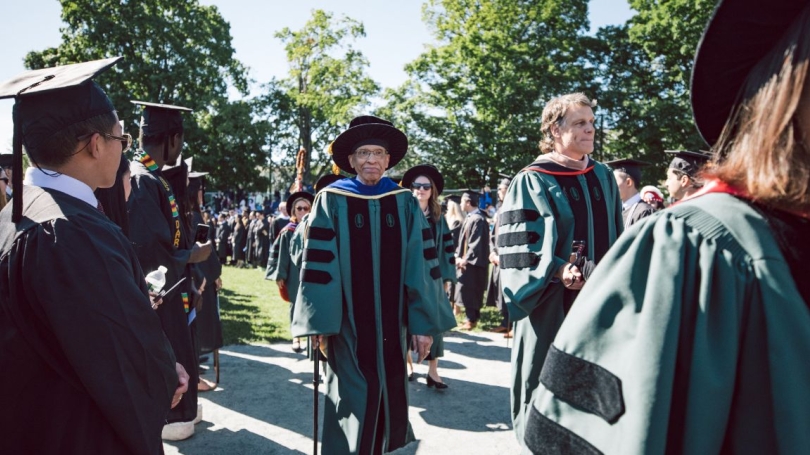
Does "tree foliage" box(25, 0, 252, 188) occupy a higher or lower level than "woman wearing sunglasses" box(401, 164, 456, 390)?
higher

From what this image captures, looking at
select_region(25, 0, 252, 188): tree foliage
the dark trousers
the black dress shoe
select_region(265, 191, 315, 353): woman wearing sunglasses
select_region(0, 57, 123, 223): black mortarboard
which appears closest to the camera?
select_region(0, 57, 123, 223): black mortarboard

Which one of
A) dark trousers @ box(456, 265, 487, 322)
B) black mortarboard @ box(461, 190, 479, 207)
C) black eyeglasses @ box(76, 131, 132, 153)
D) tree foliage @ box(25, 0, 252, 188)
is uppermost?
tree foliage @ box(25, 0, 252, 188)

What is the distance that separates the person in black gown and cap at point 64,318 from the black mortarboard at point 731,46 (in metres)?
1.73

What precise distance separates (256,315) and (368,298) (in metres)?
7.46

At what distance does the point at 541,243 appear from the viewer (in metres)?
3.46

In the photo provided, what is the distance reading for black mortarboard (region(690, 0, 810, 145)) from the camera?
105cm

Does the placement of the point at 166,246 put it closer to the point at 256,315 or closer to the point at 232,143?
the point at 256,315

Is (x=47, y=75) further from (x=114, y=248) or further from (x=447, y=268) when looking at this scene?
(x=447, y=268)

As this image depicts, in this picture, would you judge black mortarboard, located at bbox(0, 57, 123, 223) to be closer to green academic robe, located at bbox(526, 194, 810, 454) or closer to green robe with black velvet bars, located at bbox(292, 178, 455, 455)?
green robe with black velvet bars, located at bbox(292, 178, 455, 455)

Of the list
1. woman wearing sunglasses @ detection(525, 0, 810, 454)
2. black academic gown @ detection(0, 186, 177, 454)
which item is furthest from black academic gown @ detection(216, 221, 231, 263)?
woman wearing sunglasses @ detection(525, 0, 810, 454)

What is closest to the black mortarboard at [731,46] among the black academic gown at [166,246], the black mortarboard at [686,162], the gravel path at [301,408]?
the black academic gown at [166,246]

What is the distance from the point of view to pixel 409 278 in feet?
12.2

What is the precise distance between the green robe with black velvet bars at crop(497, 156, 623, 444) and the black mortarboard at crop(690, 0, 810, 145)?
7.22 feet

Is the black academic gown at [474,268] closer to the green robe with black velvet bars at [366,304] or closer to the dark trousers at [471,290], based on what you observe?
the dark trousers at [471,290]
